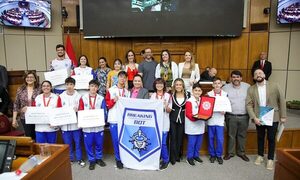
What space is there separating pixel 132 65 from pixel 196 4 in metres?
2.94

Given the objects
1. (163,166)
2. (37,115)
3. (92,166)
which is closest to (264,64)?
(163,166)

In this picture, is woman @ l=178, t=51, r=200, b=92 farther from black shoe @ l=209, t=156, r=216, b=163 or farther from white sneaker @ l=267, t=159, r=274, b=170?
white sneaker @ l=267, t=159, r=274, b=170

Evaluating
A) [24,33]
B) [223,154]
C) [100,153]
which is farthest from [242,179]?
[24,33]

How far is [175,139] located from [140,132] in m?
0.57

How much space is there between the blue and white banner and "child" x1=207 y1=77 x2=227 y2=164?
0.86m

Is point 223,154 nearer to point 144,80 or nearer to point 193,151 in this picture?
point 193,151

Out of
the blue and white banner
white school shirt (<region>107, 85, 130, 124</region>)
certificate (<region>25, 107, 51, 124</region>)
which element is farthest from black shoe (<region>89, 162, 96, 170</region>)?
certificate (<region>25, 107, 51, 124</region>)

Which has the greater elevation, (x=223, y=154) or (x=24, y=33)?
(x=24, y=33)

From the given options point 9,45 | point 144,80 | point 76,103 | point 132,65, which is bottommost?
point 76,103

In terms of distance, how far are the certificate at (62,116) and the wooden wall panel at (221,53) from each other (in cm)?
460

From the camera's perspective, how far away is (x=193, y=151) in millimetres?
3645

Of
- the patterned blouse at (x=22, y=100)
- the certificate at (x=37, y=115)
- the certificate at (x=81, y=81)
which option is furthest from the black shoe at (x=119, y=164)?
the patterned blouse at (x=22, y=100)

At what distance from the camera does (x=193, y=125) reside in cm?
348

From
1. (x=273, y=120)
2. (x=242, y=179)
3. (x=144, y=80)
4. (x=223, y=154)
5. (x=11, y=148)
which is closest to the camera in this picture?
(x=11, y=148)
